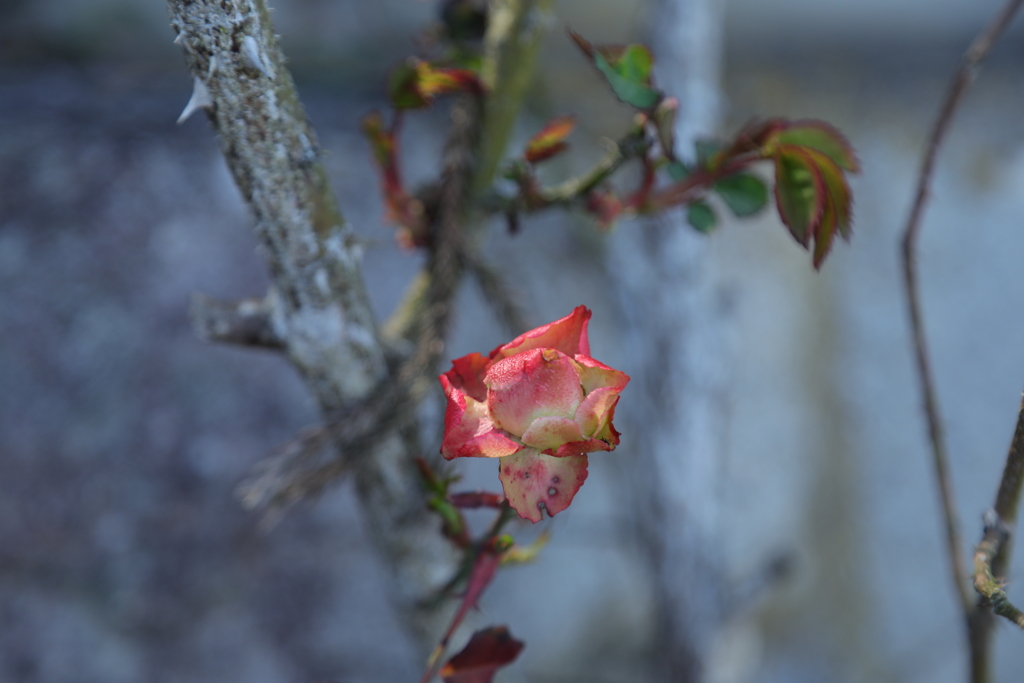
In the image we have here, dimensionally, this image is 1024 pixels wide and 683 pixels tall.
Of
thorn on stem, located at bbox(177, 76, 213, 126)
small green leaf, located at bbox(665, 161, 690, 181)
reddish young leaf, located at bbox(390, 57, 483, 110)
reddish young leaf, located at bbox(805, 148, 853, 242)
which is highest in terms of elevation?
reddish young leaf, located at bbox(390, 57, 483, 110)

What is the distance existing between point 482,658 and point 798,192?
0.33 metres

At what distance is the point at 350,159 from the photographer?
110cm

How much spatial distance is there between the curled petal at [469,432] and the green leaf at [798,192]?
0.22 meters

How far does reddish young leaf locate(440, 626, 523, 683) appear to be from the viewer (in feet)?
1.24

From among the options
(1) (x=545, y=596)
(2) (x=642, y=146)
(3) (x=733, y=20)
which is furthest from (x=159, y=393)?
(3) (x=733, y=20)

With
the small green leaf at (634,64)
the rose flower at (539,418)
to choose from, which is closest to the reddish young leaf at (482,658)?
the rose flower at (539,418)

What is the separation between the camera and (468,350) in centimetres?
116

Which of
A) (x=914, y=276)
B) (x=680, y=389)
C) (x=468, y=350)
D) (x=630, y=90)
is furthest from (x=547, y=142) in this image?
(x=468, y=350)

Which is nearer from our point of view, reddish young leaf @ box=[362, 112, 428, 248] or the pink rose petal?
the pink rose petal

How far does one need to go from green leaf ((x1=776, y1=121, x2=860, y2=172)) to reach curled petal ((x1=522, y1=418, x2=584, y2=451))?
0.28m

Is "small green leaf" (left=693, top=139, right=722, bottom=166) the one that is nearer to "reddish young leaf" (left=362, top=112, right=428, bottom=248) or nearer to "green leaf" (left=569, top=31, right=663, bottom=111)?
"green leaf" (left=569, top=31, right=663, bottom=111)

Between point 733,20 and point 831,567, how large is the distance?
41.5 inches

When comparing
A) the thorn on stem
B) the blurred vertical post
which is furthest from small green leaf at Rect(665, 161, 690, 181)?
the blurred vertical post

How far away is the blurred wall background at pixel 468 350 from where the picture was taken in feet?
3.10
